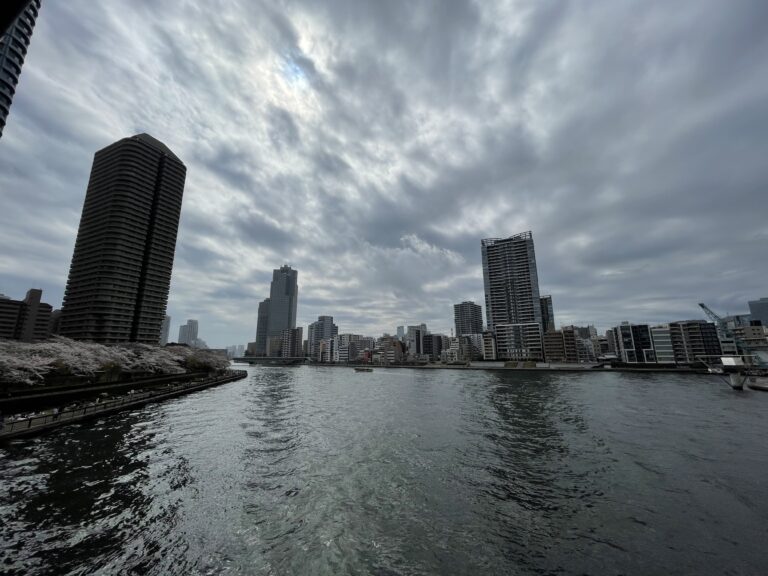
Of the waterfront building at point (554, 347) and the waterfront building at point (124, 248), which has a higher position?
the waterfront building at point (124, 248)

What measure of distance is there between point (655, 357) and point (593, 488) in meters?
205

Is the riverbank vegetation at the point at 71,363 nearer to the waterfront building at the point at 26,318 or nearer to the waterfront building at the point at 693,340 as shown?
the waterfront building at the point at 26,318

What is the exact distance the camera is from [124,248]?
13488 cm

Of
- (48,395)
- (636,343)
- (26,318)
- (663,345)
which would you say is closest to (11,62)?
(48,395)

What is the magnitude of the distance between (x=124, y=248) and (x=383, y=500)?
528 ft

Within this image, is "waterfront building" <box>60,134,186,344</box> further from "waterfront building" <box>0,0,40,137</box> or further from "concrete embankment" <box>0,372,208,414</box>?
"concrete embankment" <box>0,372,208,414</box>

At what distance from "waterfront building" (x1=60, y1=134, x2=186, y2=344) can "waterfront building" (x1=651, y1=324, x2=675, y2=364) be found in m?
241

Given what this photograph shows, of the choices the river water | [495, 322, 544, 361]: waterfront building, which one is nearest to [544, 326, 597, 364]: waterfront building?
[495, 322, 544, 361]: waterfront building

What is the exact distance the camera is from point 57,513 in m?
14.8

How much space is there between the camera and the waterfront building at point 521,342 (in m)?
186

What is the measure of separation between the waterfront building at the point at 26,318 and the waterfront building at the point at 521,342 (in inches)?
Result: 9030

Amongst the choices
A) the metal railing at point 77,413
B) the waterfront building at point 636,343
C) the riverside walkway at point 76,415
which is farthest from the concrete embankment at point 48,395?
the waterfront building at point 636,343

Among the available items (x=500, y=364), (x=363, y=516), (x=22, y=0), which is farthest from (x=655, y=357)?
(x=22, y=0)

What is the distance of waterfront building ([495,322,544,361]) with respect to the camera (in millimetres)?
185500
